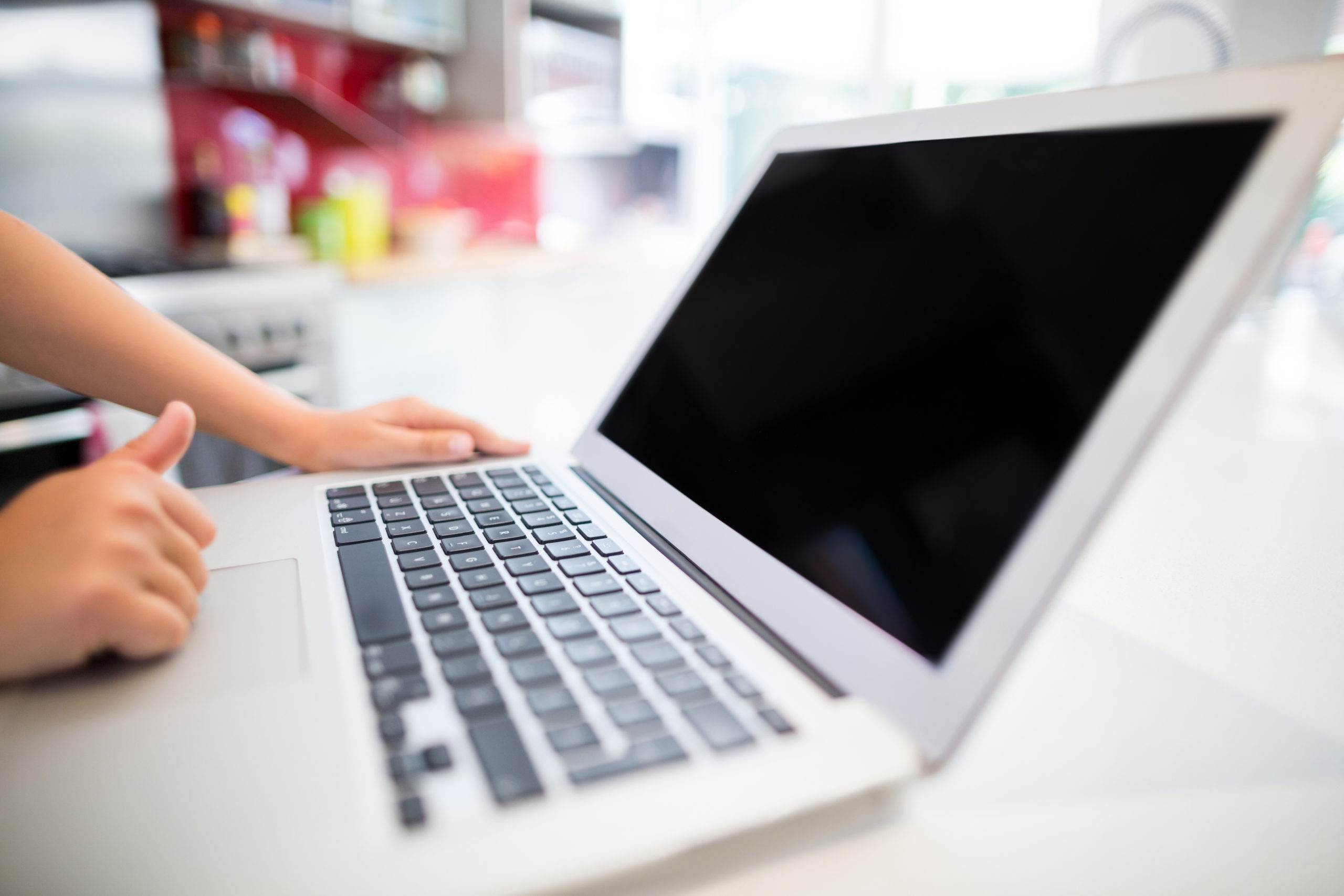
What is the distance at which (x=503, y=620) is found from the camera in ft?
1.29

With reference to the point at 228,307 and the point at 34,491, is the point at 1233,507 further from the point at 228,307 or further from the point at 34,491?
the point at 228,307

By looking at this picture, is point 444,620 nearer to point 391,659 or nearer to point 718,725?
point 391,659

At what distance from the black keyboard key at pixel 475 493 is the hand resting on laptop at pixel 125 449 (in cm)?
7

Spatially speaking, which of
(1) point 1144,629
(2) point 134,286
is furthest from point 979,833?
(2) point 134,286

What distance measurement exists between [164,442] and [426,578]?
15 centimetres

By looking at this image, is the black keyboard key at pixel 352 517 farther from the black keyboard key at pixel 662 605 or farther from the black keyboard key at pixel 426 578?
the black keyboard key at pixel 662 605

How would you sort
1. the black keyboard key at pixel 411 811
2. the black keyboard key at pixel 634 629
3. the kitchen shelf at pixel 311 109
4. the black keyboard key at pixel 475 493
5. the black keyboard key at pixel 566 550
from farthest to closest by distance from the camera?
the kitchen shelf at pixel 311 109, the black keyboard key at pixel 475 493, the black keyboard key at pixel 566 550, the black keyboard key at pixel 634 629, the black keyboard key at pixel 411 811

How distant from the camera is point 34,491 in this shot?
1.28ft

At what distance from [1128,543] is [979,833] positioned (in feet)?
1.17

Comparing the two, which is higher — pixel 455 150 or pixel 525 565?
pixel 455 150

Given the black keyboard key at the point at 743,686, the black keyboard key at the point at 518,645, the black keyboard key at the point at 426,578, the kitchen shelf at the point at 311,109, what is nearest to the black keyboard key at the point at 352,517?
the black keyboard key at the point at 426,578

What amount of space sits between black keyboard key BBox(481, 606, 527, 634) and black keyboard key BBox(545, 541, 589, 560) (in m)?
0.07

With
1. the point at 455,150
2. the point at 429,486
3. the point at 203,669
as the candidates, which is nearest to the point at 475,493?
the point at 429,486

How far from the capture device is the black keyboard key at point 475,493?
0.58 metres
